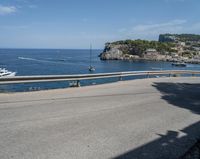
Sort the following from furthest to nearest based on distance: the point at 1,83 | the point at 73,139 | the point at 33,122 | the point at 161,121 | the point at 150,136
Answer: the point at 1,83 < the point at 161,121 < the point at 33,122 < the point at 150,136 < the point at 73,139

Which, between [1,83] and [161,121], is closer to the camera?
[161,121]

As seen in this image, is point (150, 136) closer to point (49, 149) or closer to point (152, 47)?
point (49, 149)

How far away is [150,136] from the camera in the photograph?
22.7 feet

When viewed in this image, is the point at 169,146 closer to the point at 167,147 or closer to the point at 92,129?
the point at 167,147

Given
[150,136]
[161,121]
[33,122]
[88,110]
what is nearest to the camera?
[150,136]

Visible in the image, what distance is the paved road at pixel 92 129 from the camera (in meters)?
5.60

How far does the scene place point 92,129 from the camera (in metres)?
7.10

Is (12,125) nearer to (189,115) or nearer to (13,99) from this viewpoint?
(13,99)

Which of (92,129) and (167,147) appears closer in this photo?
(167,147)

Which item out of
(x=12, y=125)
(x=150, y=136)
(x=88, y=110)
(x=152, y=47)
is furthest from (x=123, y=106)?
(x=152, y=47)

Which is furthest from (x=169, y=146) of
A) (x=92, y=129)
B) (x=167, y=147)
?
(x=92, y=129)

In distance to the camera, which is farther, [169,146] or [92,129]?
[92,129]

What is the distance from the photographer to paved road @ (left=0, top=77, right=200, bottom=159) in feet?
18.4

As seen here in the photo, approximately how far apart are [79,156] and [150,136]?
7.10ft
